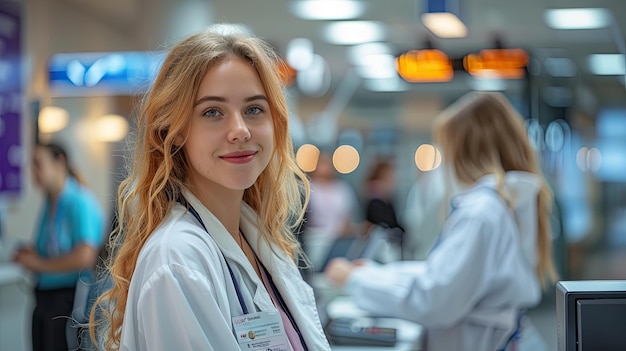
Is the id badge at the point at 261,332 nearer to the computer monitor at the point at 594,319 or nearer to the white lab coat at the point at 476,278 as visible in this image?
the computer monitor at the point at 594,319

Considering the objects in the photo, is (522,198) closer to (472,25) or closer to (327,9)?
(327,9)

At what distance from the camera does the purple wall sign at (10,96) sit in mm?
6273

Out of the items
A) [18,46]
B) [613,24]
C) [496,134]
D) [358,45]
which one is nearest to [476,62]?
[613,24]

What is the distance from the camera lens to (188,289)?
1489 millimetres

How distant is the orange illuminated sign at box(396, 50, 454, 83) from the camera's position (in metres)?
7.39

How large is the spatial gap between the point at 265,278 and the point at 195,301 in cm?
38

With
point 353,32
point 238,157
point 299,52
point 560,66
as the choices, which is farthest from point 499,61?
point 238,157

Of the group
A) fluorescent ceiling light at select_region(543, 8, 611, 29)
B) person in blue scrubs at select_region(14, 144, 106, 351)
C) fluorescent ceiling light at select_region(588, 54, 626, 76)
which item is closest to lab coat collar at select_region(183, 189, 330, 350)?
person in blue scrubs at select_region(14, 144, 106, 351)

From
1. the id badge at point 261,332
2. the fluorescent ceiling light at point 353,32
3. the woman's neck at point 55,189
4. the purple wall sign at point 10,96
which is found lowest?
the id badge at point 261,332

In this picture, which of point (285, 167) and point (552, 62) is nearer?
point (285, 167)

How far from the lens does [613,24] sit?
27.1 ft

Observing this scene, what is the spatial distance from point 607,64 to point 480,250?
7.87m

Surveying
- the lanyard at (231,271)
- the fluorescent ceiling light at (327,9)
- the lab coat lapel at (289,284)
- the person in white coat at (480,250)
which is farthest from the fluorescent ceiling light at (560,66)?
the lanyard at (231,271)

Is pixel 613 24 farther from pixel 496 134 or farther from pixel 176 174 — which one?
pixel 176 174
